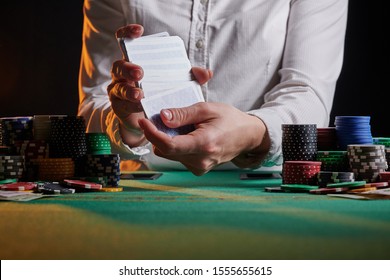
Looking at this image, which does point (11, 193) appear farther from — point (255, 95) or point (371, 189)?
point (255, 95)

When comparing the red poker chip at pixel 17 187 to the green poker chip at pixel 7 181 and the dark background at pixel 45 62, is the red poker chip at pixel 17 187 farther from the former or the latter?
the dark background at pixel 45 62

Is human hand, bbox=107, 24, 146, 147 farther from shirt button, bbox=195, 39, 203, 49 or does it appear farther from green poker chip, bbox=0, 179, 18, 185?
shirt button, bbox=195, 39, 203, 49

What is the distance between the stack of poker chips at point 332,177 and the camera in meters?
2.38

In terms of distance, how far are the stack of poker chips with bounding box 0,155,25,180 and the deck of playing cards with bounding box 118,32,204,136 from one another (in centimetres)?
58

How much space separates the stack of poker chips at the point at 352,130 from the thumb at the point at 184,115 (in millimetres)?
651

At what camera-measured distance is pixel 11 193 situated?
218cm

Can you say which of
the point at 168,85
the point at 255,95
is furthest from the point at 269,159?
the point at 255,95

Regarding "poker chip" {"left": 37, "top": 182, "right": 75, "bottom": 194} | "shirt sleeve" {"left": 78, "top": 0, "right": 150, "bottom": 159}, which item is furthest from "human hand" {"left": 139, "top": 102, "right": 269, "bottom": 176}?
"shirt sleeve" {"left": 78, "top": 0, "right": 150, "bottom": 159}

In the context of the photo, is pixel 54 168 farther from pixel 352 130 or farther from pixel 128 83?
pixel 352 130

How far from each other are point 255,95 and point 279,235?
2143mm

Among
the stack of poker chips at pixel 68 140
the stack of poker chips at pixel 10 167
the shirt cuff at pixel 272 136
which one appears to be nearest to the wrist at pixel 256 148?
the shirt cuff at pixel 272 136

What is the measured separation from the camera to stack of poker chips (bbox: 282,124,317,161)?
8.72 feet

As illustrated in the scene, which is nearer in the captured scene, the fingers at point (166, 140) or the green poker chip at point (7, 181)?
the fingers at point (166, 140)

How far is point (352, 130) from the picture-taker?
2.73 m
